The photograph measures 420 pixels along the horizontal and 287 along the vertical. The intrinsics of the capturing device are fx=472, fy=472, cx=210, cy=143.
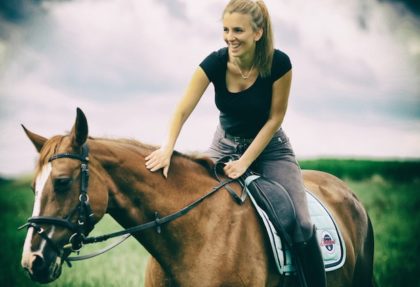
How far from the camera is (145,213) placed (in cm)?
352

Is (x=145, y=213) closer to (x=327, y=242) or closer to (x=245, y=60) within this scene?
(x=245, y=60)

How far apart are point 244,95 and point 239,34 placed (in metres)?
0.52

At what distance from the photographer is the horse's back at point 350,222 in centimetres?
538

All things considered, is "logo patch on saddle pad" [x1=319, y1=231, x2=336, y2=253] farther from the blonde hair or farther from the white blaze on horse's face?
the white blaze on horse's face

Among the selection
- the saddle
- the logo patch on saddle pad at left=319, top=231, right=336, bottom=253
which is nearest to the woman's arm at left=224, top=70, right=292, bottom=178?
the saddle

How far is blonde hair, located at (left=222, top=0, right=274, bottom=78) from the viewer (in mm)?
3885

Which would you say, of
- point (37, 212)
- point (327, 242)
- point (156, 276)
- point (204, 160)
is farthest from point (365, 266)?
point (37, 212)

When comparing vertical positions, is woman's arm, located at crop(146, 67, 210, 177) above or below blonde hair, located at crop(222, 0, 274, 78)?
below

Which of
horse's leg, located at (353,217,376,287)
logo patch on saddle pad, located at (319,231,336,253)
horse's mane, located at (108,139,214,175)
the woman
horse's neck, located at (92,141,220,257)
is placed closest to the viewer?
horse's neck, located at (92,141,220,257)

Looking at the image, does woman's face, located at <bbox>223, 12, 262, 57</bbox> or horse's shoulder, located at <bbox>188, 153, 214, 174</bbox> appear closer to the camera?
woman's face, located at <bbox>223, 12, 262, 57</bbox>

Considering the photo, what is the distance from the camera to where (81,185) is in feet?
10.4

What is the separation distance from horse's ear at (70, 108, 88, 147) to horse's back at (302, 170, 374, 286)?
10.1ft

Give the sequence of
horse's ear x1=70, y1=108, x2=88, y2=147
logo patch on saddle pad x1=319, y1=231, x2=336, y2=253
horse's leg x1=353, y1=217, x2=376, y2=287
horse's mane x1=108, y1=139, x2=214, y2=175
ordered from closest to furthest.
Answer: horse's ear x1=70, y1=108, x2=88, y2=147 → horse's mane x1=108, y1=139, x2=214, y2=175 → logo patch on saddle pad x1=319, y1=231, x2=336, y2=253 → horse's leg x1=353, y1=217, x2=376, y2=287

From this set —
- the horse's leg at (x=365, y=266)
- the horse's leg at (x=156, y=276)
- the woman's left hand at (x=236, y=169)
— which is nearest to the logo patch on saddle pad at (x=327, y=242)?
the horse's leg at (x=365, y=266)
